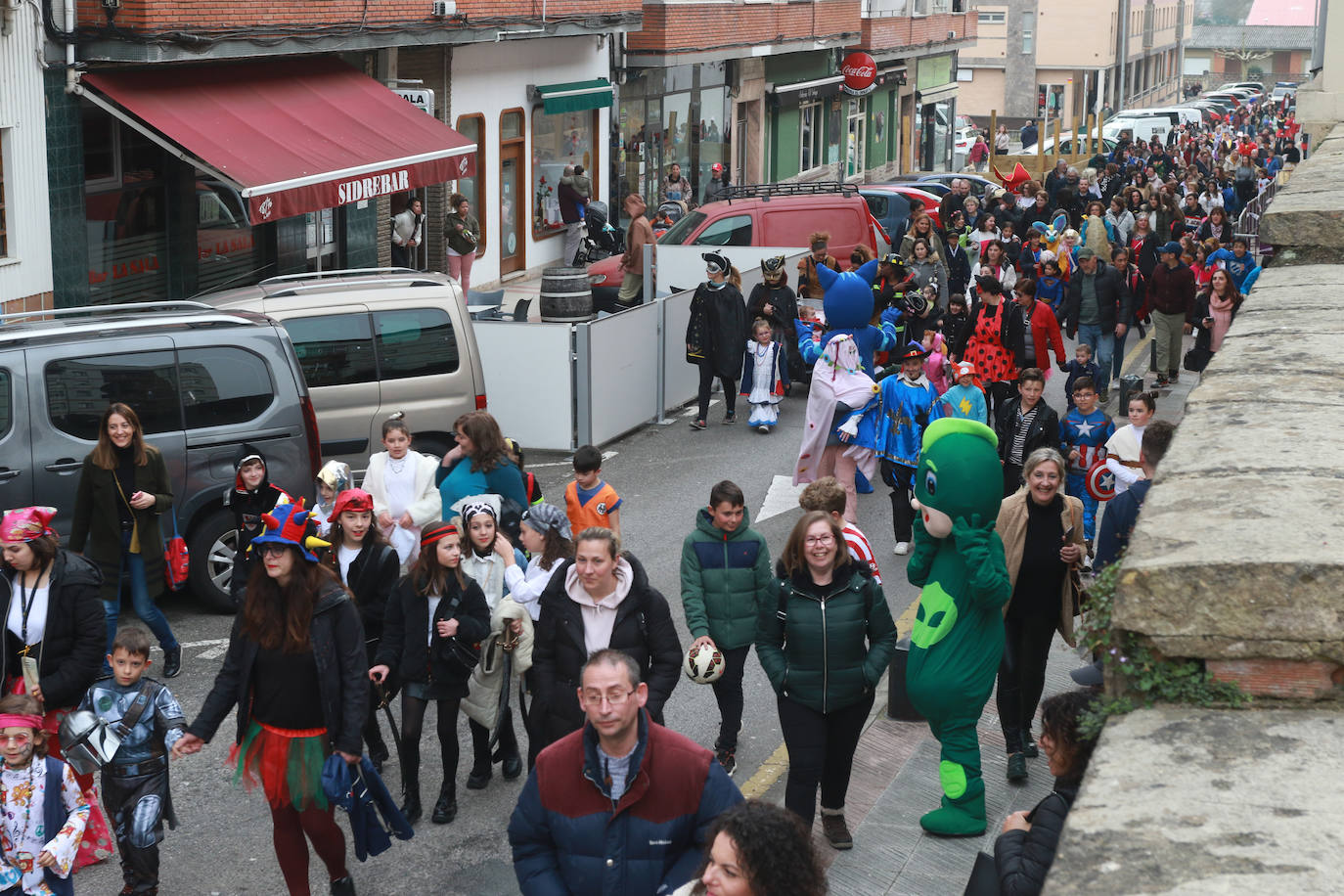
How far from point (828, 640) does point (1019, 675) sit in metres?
1.62

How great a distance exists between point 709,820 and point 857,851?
2575 mm

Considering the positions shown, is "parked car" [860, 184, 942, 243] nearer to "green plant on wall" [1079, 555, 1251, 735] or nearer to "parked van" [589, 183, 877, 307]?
"parked van" [589, 183, 877, 307]

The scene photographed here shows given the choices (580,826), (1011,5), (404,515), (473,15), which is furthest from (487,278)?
(1011,5)

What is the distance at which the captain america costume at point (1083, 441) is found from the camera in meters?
11.2

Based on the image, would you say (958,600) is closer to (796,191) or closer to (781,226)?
(781,226)

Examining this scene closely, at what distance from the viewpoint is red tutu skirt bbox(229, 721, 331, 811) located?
643 centimetres

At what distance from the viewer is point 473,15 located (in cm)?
2373

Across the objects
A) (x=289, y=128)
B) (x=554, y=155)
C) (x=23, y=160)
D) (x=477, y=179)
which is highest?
(x=289, y=128)

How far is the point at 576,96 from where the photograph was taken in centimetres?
2889

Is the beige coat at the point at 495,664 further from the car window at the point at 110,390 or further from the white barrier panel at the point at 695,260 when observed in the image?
the white barrier panel at the point at 695,260

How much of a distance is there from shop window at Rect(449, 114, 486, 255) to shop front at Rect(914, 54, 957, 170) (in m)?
31.0

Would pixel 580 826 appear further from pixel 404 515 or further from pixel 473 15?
pixel 473 15

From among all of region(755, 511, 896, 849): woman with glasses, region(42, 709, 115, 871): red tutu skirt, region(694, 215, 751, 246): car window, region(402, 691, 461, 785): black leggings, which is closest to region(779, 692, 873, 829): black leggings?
region(755, 511, 896, 849): woman with glasses

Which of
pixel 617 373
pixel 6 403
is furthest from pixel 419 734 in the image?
pixel 617 373
